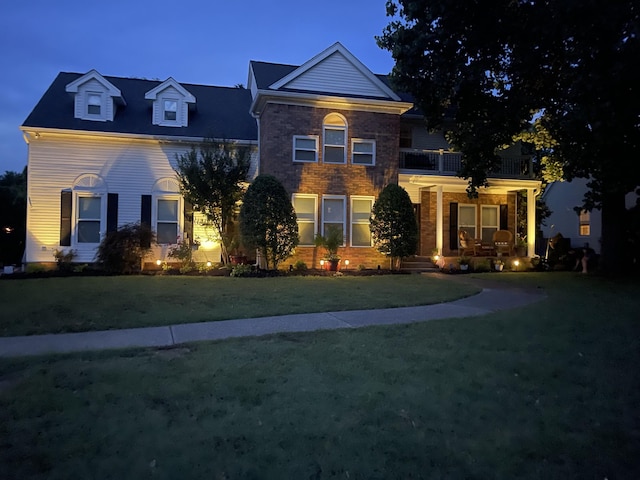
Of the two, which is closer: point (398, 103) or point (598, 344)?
point (598, 344)

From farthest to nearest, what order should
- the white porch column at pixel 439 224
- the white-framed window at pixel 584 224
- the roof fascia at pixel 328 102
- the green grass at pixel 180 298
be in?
the white-framed window at pixel 584 224, the white porch column at pixel 439 224, the roof fascia at pixel 328 102, the green grass at pixel 180 298

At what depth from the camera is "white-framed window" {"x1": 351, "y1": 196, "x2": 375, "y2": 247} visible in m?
16.8

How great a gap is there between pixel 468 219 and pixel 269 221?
9050mm

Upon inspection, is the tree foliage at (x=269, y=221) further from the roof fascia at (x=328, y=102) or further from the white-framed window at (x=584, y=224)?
the white-framed window at (x=584, y=224)

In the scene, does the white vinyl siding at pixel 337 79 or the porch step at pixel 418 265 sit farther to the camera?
the porch step at pixel 418 265

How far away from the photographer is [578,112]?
1062 centimetres

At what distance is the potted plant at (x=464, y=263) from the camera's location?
16.6m

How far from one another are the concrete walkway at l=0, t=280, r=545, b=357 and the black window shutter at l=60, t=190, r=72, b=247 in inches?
414

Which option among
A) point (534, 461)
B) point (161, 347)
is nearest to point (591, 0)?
point (534, 461)

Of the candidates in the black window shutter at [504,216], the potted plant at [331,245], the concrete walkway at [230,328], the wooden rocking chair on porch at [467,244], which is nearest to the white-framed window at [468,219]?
the wooden rocking chair on porch at [467,244]

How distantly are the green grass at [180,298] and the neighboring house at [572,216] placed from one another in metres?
12.4

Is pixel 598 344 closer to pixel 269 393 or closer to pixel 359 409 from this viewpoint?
pixel 359 409

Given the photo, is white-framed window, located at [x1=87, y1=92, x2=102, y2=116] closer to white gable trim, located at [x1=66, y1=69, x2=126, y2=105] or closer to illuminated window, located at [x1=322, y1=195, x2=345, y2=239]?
white gable trim, located at [x1=66, y1=69, x2=126, y2=105]

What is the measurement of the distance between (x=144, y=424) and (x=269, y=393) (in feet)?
3.65
